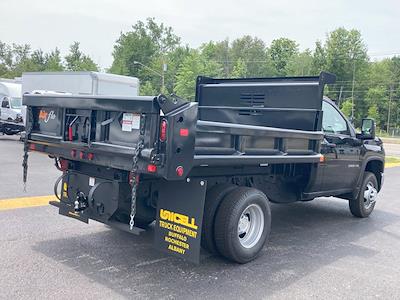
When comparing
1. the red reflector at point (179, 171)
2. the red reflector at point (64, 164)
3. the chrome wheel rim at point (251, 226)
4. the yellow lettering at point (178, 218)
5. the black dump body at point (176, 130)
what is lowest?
the chrome wheel rim at point (251, 226)

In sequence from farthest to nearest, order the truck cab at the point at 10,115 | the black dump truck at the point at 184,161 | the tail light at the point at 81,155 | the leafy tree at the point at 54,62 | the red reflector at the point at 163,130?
the leafy tree at the point at 54,62
the truck cab at the point at 10,115
the tail light at the point at 81,155
the black dump truck at the point at 184,161
the red reflector at the point at 163,130

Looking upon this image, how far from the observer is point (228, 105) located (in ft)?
23.5

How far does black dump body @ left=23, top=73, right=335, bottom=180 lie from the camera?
4.00m

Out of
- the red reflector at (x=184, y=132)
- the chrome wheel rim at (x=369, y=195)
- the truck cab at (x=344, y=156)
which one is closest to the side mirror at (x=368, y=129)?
the truck cab at (x=344, y=156)

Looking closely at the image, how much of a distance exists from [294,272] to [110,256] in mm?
2015

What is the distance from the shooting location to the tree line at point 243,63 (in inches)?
2474

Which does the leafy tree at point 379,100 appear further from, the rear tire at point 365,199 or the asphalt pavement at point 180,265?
the asphalt pavement at point 180,265

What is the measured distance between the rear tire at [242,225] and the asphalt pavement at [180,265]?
183 mm

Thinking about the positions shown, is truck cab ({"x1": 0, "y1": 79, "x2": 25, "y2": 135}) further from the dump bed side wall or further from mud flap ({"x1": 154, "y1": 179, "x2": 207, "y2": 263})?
mud flap ({"x1": 154, "y1": 179, "x2": 207, "y2": 263})

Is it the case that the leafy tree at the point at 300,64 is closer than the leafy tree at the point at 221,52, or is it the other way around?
the leafy tree at the point at 300,64

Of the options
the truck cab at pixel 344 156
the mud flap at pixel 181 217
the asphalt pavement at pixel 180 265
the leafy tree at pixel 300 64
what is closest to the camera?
the asphalt pavement at pixel 180 265

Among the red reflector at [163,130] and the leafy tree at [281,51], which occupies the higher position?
the leafy tree at [281,51]

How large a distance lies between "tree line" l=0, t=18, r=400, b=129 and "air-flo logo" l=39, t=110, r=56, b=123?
4487 cm

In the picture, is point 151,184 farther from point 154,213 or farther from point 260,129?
point 260,129
